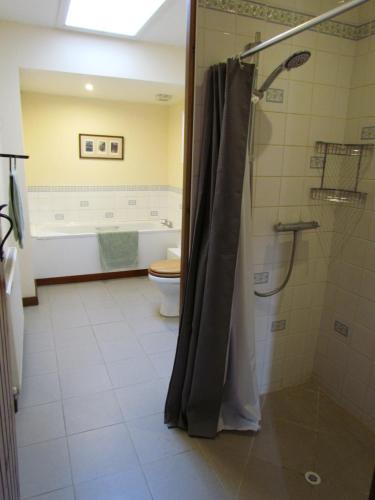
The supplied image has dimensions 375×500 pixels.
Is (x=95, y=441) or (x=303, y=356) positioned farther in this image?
(x=303, y=356)

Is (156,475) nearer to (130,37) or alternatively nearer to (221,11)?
(221,11)

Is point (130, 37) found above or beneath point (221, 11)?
above

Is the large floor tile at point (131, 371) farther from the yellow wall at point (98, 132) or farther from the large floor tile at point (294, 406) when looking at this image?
the yellow wall at point (98, 132)

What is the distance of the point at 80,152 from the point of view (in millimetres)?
4520

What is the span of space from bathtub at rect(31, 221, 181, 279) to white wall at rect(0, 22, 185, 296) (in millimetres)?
547

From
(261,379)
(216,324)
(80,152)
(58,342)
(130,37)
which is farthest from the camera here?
(80,152)

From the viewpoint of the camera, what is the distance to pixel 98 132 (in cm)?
456

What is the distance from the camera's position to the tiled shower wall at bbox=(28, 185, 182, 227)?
14.7 ft

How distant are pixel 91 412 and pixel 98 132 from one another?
3.61 meters

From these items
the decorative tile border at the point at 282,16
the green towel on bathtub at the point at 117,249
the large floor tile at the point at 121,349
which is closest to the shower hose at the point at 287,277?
the decorative tile border at the point at 282,16

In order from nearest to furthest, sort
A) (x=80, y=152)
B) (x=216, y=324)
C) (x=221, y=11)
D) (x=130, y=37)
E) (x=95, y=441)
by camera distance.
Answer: (x=221, y=11), (x=216, y=324), (x=95, y=441), (x=130, y=37), (x=80, y=152)

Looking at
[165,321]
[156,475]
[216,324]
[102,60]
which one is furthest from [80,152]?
[156,475]

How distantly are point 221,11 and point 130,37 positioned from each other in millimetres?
1928

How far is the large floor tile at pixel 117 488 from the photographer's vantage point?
1.55 meters
